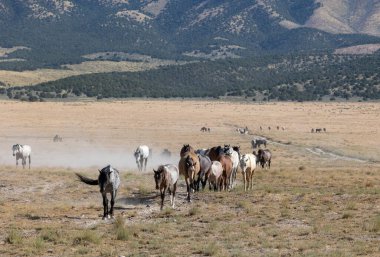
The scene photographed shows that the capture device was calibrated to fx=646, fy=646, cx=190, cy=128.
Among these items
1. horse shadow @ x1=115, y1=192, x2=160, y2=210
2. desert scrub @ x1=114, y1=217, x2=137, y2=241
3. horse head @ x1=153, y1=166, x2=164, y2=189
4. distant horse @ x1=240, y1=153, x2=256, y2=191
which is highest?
horse head @ x1=153, y1=166, x2=164, y2=189

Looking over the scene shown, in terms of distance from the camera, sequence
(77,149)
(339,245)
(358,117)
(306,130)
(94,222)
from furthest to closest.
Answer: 1. (358,117)
2. (306,130)
3. (77,149)
4. (94,222)
5. (339,245)

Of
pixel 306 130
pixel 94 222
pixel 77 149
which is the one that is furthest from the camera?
pixel 306 130

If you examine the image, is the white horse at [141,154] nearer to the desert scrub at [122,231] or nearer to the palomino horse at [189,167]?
the palomino horse at [189,167]

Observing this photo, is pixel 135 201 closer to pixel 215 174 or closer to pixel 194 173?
pixel 194 173

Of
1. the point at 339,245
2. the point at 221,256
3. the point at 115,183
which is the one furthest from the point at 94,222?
the point at 339,245

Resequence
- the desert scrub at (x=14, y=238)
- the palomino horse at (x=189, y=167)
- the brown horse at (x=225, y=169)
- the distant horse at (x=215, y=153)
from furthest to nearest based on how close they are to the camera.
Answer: the distant horse at (x=215, y=153)
the brown horse at (x=225, y=169)
the palomino horse at (x=189, y=167)
the desert scrub at (x=14, y=238)

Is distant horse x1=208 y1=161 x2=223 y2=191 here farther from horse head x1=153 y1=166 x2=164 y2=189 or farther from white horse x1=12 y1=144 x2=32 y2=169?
white horse x1=12 y1=144 x2=32 y2=169

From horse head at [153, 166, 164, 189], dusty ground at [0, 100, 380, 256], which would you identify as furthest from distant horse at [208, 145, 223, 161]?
horse head at [153, 166, 164, 189]

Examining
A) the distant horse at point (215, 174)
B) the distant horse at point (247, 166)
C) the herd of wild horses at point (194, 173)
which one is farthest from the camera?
the distant horse at point (247, 166)

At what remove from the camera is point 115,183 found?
21.3 metres

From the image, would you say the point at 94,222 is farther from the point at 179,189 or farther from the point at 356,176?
the point at 356,176

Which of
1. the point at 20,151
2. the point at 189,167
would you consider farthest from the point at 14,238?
the point at 20,151

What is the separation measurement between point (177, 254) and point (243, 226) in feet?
13.0

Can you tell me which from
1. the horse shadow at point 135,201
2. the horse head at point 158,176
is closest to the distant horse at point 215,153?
the horse shadow at point 135,201
